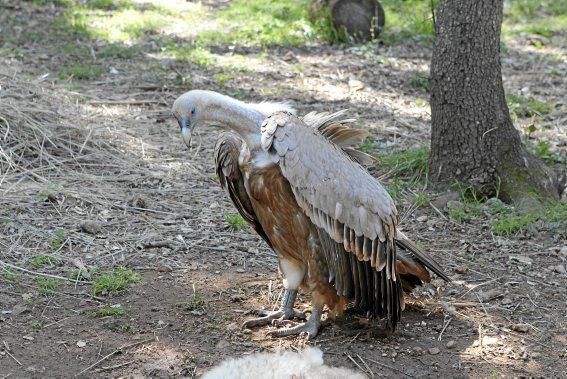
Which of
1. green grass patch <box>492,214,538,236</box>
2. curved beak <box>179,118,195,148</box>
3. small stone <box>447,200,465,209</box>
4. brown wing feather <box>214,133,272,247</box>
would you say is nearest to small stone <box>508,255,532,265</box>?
green grass patch <box>492,214,538,236</box>

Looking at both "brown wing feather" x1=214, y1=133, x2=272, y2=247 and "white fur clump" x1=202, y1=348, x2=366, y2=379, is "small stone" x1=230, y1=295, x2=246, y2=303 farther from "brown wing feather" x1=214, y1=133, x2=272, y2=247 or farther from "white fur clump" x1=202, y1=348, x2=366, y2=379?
"white fur clump" x1=202, y1=348, x2=366, y2=379

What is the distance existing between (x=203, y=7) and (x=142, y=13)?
0.99 meters

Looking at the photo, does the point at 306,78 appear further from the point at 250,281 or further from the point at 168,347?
the point at 168,347

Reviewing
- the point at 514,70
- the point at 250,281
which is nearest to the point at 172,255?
the point at 250,281

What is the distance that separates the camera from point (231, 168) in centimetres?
469

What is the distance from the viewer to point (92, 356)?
4.52m

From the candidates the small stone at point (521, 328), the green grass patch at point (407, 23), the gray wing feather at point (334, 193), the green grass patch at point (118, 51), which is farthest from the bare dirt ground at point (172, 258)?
the green grass patch at point (407, 23)

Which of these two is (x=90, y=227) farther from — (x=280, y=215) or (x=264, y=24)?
(x=264, y=24)

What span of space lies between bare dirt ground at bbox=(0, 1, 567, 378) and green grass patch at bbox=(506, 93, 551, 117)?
110 mm

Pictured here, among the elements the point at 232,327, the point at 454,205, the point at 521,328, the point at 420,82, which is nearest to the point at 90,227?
the point at 232,327

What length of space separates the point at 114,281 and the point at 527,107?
4.80 meters

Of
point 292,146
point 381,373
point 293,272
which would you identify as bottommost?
point 381,373

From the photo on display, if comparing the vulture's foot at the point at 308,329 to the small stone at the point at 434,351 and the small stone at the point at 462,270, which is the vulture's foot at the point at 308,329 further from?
the small stone at the point at 462,270

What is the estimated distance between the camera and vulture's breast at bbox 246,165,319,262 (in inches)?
180
